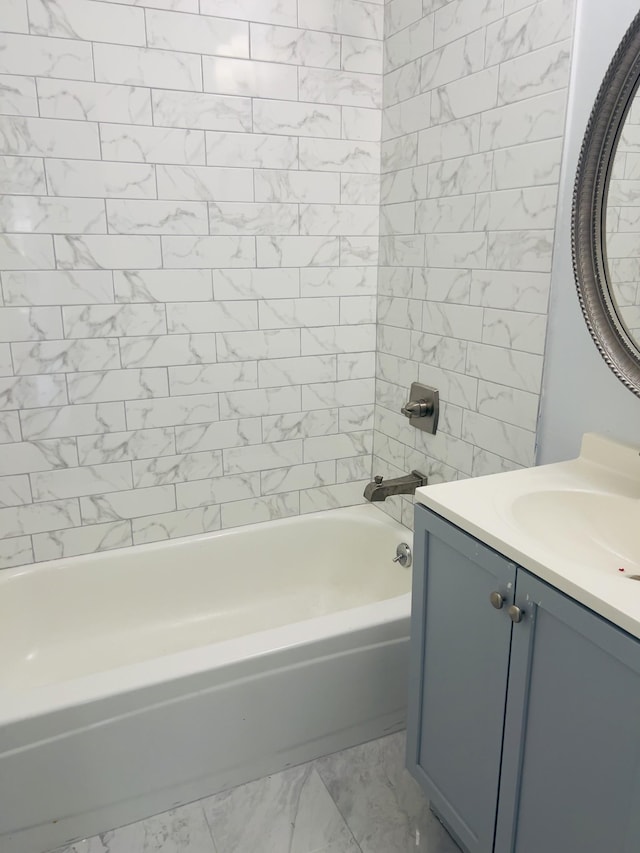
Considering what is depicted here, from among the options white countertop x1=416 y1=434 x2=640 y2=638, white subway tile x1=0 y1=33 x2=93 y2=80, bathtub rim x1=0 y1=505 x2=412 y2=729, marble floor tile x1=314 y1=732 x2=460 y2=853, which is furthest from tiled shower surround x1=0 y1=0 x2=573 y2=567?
marble floor tile x1=314 y1=732 x2=460 y2=853

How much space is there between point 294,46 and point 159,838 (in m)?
2.44

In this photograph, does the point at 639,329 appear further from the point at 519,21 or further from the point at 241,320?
the point at 241,320

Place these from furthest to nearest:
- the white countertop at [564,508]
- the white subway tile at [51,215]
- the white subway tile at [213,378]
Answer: the white subway tile at [213,378], the white subway tile at [51,215], the white countertop at [564,508]

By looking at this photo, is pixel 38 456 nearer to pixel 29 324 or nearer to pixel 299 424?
pixel 29 324

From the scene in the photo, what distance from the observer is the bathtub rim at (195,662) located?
152cm

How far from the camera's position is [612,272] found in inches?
57.2

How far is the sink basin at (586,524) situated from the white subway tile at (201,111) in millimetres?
1530

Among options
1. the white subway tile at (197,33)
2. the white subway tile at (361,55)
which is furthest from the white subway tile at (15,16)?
the white subway tile at (361,55)

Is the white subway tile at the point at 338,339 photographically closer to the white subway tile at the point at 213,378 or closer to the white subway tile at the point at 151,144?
the white subway tile at the point at 213,378

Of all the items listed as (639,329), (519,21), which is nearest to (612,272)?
(639,329)

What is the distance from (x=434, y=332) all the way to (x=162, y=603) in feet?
4.58

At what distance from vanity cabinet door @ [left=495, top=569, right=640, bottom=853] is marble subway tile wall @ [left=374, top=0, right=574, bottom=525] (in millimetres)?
775

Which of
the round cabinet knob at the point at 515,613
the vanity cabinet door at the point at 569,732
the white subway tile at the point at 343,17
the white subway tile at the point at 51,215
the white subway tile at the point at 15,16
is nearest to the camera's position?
the vanity cabinet door at the point at 569,732

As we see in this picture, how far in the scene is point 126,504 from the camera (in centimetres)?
228
